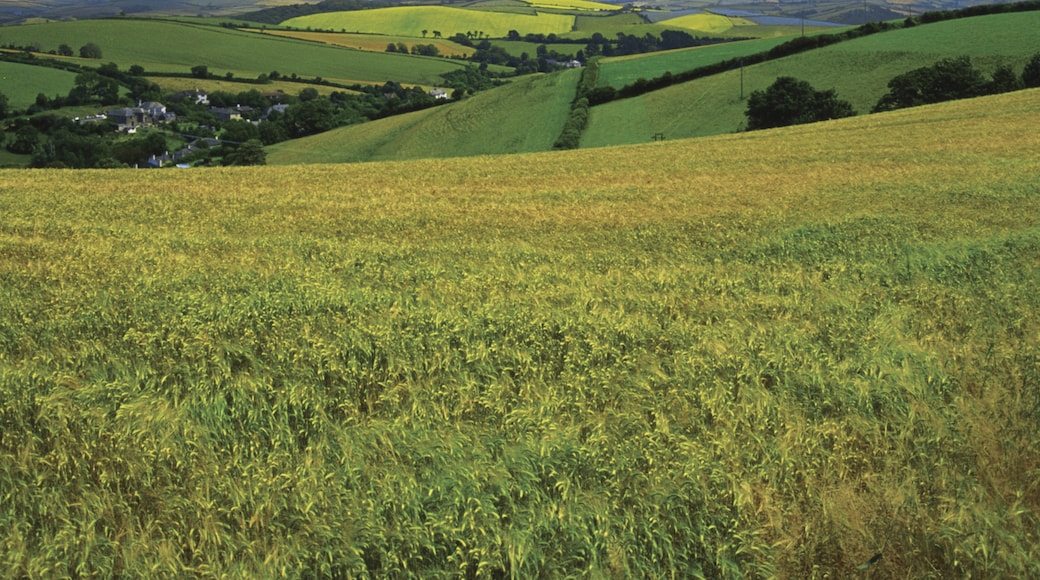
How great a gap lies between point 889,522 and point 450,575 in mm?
2266

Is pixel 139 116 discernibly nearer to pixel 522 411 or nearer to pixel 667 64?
pixel 667 64

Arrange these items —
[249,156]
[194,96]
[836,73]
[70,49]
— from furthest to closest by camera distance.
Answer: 1. [70,49]
2. [194,96]
3. [836,73]
4. [249,156]

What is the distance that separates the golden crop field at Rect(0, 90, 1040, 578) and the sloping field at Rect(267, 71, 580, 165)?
50290mm

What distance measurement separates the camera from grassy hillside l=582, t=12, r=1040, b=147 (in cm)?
6059

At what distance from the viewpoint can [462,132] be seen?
220 feet

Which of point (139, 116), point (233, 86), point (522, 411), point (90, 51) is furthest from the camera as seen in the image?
point (90, 51)

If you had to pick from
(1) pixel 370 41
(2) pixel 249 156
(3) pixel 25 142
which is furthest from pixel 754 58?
(1) pixel 370 41

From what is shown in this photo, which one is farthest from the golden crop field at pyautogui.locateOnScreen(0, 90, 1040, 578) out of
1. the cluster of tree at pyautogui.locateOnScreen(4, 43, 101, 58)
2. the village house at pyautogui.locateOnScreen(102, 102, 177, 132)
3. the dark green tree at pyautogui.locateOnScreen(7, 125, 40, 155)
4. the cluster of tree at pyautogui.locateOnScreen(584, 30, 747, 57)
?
the cluster of tree at pyautogui.locateOnScreen(584, 30, 747, 57)

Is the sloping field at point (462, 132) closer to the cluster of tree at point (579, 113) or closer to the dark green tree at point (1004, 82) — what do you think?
the cluster of tree at point (579, 113)

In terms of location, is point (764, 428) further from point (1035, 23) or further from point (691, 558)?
point (1035, 23)

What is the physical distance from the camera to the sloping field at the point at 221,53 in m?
144

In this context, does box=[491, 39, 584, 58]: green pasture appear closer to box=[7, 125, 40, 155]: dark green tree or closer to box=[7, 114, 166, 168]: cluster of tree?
box=[7, 114, 166, 168]: cluster of tree

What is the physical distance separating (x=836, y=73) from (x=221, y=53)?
128148 mm

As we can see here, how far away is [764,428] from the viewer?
15.0ft
